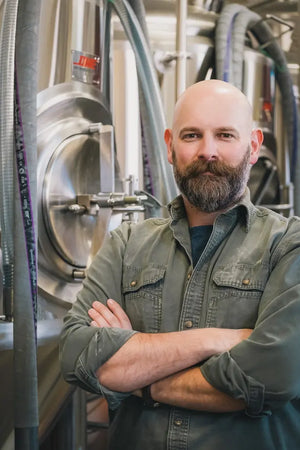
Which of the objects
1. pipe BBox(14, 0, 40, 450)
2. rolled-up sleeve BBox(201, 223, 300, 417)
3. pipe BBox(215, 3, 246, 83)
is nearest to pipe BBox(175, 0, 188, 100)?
pipe BBox(215, 3, 246, 83)

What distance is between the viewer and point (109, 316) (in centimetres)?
130

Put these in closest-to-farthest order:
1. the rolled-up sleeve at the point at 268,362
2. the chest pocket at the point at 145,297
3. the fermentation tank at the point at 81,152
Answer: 1. the rolled-up sleeve at the point at 268,362
2. the chest pocket at the point at 145,297
3. the fermentation tank at the point at 81,152

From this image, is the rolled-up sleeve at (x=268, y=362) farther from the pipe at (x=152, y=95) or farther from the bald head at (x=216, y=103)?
the pipe at (x=152, y=95)

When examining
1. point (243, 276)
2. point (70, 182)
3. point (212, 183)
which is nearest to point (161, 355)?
point (243, 276)

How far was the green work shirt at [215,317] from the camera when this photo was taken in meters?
1.12

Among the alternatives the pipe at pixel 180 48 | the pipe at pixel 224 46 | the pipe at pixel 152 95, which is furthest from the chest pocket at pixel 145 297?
the pipe at pixel 224 46

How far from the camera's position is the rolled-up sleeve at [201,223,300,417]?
1.10 meters

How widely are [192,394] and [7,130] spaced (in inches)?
33.0

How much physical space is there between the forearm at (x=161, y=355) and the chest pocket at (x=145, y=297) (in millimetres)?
103

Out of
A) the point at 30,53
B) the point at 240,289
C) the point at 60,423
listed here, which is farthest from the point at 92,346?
the point at 60,423

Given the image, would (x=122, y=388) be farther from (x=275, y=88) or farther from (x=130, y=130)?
(x=275, y=88)

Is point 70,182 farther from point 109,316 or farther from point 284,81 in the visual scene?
point 284,81

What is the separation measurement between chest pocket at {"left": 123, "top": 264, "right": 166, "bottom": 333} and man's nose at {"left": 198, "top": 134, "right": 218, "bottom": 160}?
267mm

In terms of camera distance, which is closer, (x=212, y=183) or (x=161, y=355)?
(x=161, y=355)
